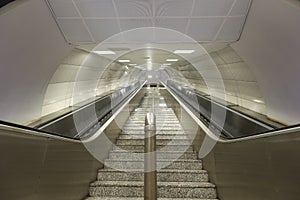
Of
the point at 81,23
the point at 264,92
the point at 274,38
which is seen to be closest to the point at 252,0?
the point at 274,38

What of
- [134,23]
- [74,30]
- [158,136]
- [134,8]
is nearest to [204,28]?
[134,23]

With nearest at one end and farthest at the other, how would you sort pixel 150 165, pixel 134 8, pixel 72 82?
pixel 150 165, pixel 134 8, pixel 72 82

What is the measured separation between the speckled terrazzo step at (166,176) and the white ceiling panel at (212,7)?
7.18 ft

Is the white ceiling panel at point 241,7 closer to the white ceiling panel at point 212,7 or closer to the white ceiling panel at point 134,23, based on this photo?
the white ceiling panel at point 212,7

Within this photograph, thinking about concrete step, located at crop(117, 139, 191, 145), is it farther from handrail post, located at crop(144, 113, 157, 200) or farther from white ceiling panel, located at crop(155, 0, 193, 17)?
white ceiling panel, located at crop(155, 0, 193, 17)

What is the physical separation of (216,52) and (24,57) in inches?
165

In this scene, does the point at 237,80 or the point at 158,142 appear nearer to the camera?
the point at 158,142

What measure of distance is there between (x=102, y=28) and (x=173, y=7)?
1312 mm

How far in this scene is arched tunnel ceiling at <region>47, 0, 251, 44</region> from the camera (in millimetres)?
3164

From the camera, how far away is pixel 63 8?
321 centimetres

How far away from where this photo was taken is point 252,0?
2.98m

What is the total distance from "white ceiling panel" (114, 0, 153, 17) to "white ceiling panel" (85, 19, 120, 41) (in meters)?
0.31

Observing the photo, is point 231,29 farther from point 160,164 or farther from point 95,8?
point 160,164

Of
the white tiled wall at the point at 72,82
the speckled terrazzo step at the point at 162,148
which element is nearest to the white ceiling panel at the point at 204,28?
the speckled terrazzo step at the point at 162,148
